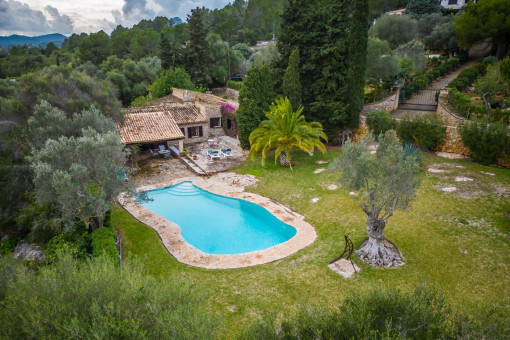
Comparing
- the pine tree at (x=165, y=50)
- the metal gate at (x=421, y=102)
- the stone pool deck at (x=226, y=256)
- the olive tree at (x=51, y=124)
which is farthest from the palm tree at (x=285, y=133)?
the pine tree at (x=165, y=50)

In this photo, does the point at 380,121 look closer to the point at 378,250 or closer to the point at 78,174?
the point at 378,250

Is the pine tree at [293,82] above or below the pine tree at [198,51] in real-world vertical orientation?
below

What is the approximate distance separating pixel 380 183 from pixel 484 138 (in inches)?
442

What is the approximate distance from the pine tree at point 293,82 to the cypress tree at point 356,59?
3775 millimetres

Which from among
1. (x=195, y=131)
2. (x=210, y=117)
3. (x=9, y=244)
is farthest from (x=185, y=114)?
(x=9, y=244)

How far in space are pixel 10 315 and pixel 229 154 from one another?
2007 cm

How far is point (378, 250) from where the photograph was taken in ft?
42.0

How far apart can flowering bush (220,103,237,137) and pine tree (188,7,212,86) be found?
689 inches

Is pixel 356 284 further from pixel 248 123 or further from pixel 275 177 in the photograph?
pixel 248 123

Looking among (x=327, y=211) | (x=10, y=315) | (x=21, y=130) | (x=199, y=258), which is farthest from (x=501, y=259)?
(x=21, y=130)

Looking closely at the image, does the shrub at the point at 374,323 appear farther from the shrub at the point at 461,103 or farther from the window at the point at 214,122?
the window at the point at 214,122

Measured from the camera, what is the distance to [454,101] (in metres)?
24.1

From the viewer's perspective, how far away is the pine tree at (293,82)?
2370cm

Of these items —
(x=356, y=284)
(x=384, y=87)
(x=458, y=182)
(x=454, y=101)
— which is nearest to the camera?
(x=356, y=284)
